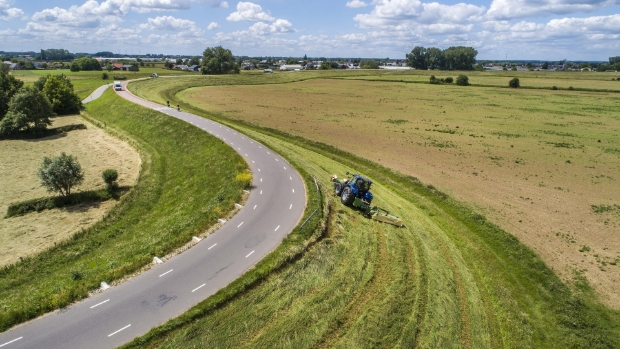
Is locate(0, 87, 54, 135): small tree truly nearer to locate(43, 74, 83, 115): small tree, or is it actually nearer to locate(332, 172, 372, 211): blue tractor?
locate(43, 74, 83, 115): small tree

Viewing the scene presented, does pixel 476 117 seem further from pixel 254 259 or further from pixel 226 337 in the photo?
pixel 226 337

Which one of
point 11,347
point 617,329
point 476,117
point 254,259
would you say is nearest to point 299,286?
point 254,259

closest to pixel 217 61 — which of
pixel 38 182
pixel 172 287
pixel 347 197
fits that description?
pixel 38 182

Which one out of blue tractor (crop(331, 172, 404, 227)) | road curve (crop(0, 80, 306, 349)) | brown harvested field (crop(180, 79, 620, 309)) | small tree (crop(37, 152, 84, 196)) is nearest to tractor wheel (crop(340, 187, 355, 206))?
blue tractor (crop(331, 172, 404, 227))

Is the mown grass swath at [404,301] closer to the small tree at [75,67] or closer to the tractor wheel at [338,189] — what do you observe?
the tractor wheel at [338,189]

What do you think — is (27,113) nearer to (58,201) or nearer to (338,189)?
(58,201)

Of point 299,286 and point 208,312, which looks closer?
point 208,312
